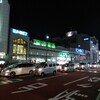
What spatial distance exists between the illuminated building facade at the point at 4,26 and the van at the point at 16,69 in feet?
106

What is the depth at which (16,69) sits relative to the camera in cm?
2109

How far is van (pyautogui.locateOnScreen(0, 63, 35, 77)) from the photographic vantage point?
793 inches

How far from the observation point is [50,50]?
75188 mm

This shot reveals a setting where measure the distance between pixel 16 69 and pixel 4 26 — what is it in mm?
39591

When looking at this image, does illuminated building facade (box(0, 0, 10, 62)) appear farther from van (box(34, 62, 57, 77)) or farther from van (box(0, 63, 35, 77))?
van (box(34, 62, 57, 77))

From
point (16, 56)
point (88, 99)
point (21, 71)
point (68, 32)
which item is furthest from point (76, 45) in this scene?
point (88, 99)

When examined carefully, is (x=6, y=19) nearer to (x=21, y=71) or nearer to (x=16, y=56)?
(x=16, y=56)

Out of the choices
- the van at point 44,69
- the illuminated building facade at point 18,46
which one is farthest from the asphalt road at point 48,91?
the illuminated building facade at point 18,46

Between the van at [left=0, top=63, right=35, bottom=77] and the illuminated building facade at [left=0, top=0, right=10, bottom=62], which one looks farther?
the illuminated building facade at [left=0, top=0, right=10, bottom=62]

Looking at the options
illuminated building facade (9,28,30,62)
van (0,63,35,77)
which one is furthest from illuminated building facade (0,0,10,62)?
van (0,63,35,77)

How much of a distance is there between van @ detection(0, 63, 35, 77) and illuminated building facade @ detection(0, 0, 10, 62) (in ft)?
106

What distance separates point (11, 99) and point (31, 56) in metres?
56.0

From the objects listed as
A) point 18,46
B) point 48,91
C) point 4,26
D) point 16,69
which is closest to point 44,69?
point 16,69

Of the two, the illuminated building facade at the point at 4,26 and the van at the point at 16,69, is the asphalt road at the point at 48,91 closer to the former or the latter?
the van at the point at 16,69
